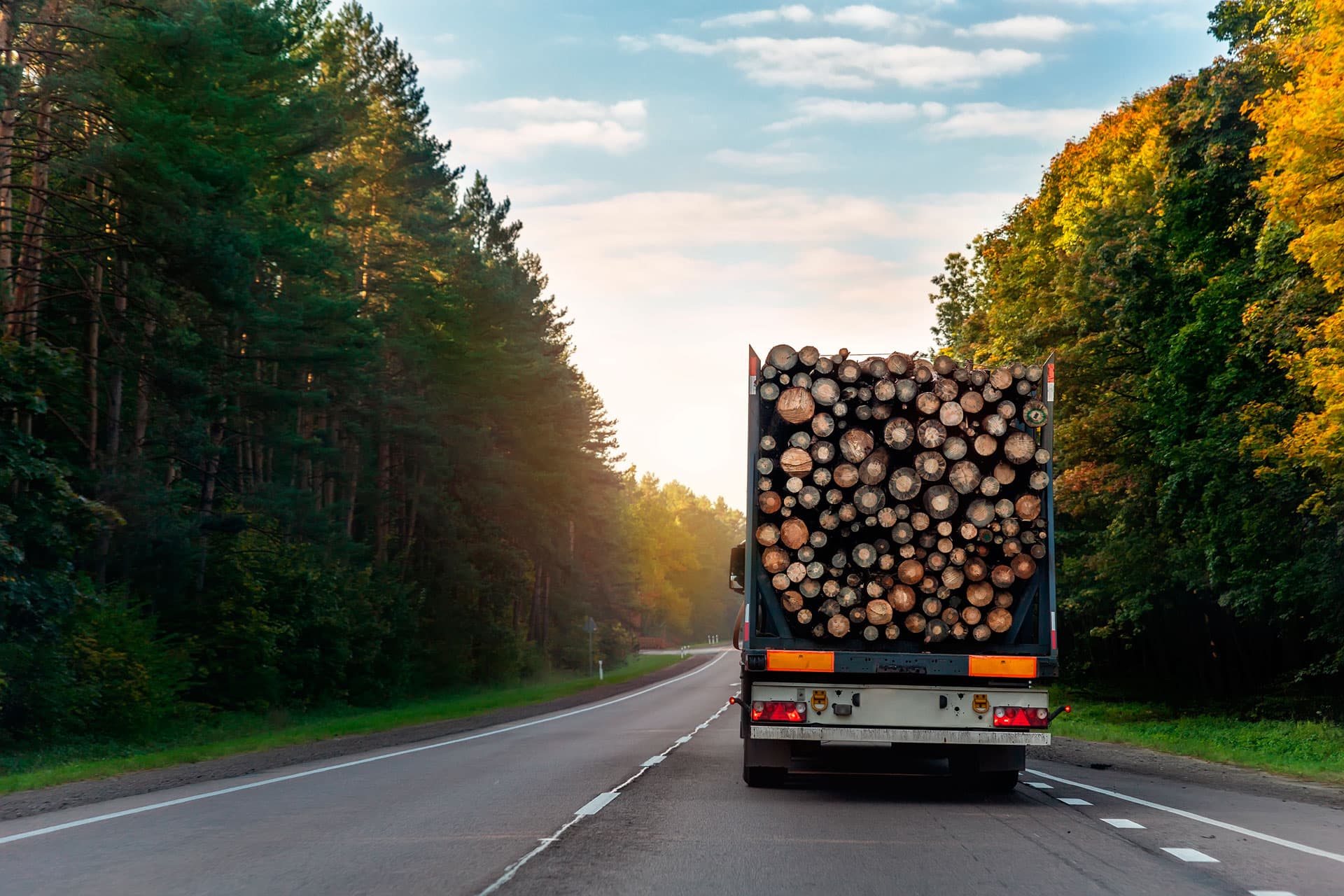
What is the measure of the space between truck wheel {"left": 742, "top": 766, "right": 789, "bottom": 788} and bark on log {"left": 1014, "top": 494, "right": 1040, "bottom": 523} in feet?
10.4

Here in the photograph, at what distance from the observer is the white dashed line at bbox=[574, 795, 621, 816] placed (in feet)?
32.4

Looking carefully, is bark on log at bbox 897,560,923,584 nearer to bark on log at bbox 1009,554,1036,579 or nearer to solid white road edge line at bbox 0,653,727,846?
bark on log at bbox 1009,554,1036,579

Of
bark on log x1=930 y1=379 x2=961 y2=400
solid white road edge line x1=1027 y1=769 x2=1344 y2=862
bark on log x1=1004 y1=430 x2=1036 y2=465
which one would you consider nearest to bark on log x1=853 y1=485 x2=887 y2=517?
bark on log x1=930 y1=379 x2=961 y2=400

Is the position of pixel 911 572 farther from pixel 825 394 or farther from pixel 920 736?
pixel 825 394

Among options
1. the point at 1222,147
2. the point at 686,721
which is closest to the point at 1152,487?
the point at 1222,147

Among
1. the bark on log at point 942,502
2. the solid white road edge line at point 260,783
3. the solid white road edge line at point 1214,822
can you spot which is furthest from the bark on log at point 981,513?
the solid white road edge line at point 260,783

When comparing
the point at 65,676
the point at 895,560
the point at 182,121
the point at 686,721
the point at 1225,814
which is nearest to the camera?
the point at 1225,814

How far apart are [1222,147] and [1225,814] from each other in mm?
14943

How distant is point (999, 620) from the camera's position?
35.6 feet

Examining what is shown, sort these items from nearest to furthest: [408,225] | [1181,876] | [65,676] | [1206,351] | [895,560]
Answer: [1181,876], [895,560], [65,676], [1206,351], [408,225]

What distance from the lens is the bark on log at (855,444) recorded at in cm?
1113

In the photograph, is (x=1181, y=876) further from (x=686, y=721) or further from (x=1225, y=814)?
(x=686, y=721)

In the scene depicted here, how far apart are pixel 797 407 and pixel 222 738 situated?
14821 millimetres

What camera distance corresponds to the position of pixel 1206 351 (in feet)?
72.6
